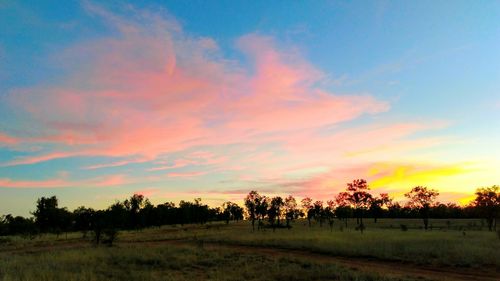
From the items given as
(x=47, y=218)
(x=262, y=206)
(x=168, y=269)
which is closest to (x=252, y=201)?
→ (x=262, y=206)

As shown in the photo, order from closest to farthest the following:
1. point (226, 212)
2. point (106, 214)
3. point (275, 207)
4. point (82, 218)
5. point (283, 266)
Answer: point (283, 266) < point (106, 214) < point (275, 207) < point (82, 218) < point (226, 212)

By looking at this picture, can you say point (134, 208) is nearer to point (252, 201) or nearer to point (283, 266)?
point (252, 201)

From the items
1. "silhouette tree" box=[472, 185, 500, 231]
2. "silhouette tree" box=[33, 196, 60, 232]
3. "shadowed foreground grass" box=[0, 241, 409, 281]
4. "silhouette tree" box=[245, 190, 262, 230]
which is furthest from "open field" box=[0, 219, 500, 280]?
"silhouette tree" box=[33, 196, 60, 232]

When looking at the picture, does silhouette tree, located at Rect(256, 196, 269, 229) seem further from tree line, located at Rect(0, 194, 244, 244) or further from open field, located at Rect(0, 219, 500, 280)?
open field, located at Rect(0, 219, 500, 280)

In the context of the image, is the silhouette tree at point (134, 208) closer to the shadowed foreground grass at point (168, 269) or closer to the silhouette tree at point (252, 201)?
the silhouette tree at point (252, 201)

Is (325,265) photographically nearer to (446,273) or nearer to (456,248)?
(446,273)

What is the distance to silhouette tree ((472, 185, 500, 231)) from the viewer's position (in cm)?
7675

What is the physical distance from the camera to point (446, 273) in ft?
86.4

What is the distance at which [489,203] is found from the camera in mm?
77000

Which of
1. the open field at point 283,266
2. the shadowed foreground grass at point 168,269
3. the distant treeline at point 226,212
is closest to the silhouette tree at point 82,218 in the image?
the distant treeline at point 226,212

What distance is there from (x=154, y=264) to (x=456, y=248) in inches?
1048

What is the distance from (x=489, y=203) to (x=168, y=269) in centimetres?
7222

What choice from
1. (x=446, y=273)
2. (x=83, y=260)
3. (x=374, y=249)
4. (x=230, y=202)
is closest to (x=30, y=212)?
(x=230, y=202)

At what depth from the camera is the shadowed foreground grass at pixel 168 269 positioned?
22.5 meters
